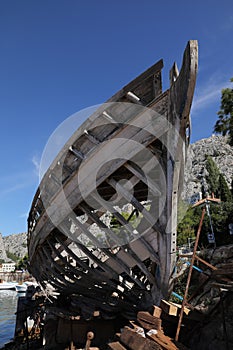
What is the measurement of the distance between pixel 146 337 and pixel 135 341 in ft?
0.57

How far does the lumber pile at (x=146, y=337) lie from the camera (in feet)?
7.44

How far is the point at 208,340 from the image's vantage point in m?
3.25

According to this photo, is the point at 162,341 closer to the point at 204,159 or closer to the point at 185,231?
the point at 185,231

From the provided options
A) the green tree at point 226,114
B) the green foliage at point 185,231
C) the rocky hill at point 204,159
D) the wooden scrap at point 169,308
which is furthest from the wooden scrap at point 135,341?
the rocky hill at point 204,159

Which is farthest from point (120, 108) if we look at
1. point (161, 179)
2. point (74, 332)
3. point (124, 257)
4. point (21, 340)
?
point (21, 340)

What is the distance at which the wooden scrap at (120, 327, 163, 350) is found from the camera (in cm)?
219

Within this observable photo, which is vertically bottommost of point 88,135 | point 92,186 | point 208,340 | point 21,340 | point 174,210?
point 21,340

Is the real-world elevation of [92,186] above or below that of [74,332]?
above

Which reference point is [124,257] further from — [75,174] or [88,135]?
[88,135]

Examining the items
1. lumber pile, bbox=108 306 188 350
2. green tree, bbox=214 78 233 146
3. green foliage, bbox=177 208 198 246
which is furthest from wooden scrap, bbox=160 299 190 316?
green foliage, bbox=177 208 198 246

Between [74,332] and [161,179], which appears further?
[74,332]

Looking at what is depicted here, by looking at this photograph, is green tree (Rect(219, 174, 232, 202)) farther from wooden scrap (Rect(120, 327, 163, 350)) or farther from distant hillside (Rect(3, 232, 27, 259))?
distant hillside (Rect(3, 232, 27, 259))

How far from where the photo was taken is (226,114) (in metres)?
12.8

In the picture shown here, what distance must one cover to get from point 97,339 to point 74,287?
1.03 meters
